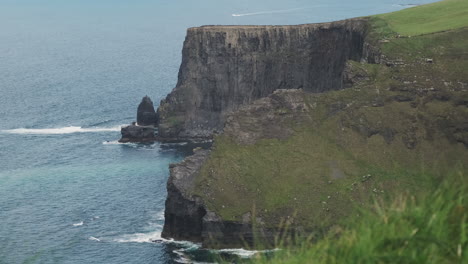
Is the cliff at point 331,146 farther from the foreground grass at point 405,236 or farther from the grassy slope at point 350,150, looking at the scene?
the foreground grass at point 405,236

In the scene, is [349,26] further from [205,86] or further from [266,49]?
[205,86]

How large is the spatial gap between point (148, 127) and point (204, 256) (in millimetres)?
69394

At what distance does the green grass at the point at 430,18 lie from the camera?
126 m

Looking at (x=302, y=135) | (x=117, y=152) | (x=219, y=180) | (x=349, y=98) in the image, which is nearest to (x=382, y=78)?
(x=349, y=98)

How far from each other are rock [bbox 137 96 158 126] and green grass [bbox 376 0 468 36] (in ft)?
153

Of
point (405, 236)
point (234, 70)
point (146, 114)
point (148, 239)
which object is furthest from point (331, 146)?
point (405, 236)

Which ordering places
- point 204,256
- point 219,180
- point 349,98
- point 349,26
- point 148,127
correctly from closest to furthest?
point 204,256 → point 219,180 → point 349,98 → point 349,26 → point 148,127

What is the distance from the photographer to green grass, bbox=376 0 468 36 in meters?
126

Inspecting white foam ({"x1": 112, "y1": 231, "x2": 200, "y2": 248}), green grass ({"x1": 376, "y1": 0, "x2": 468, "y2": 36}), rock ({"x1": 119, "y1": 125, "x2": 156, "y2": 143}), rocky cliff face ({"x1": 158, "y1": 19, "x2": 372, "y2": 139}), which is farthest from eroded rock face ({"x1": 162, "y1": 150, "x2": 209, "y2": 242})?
rock ({"x1": 119, "y1": 125, "x2": 156, "y2": 143})

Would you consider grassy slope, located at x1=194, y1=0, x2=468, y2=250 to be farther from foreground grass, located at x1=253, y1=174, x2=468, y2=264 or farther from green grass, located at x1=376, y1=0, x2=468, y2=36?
foreground grass, located at x1=253, y1=174, x2=468, y2=264

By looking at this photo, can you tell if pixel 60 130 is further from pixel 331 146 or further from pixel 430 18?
pixel 331 146

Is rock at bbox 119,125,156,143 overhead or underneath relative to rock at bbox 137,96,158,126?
underneath

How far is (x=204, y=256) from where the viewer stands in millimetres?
87938

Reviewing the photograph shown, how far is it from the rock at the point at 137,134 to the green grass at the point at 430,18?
45122 millimetres
